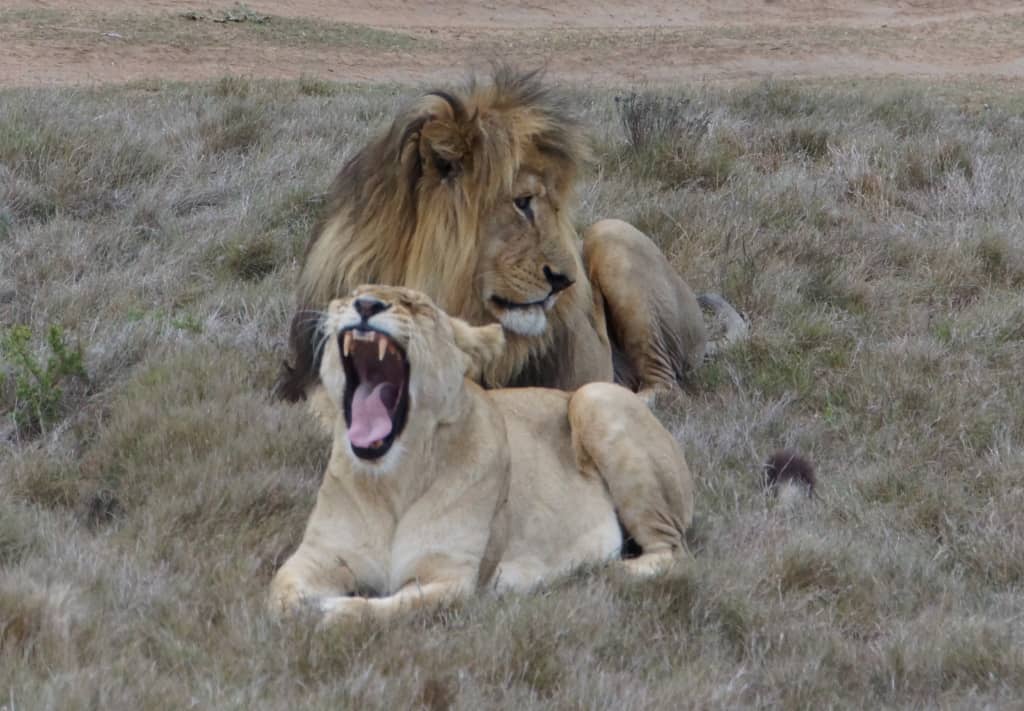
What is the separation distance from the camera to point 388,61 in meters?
15.5

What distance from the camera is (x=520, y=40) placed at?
17.8 m

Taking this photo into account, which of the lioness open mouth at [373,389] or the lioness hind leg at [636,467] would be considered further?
the lioness hind leg at [636,467]

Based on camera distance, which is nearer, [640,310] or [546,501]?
[546,501]

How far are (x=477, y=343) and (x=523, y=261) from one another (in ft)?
3.59

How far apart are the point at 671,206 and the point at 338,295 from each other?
334cm

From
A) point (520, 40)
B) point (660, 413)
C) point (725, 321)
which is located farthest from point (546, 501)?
point (520, 40)

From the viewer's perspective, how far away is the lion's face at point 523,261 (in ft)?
17.8

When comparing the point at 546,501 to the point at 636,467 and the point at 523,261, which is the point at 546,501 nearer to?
the point at 636,467

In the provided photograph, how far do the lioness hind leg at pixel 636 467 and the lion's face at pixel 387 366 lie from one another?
2.67 feet

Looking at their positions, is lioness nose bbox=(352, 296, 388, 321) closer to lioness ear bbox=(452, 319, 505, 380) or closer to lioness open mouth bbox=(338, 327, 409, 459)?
lioness open mouth bbox=(338, 327, 409, 459)

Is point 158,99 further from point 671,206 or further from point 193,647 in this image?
point 193,647

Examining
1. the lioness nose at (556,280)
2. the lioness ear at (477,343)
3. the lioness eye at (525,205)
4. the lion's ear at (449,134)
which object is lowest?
the lioness nose at (556,280)

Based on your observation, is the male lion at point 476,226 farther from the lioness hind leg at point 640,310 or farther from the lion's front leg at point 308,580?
the lion's front leg at point 308,580

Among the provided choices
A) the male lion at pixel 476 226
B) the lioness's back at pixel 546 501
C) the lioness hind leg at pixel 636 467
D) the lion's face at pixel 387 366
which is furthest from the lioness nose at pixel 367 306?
the male lion at pixel 476 226
